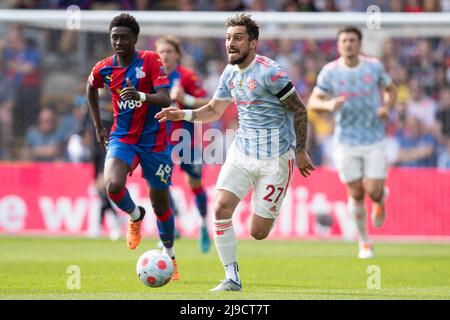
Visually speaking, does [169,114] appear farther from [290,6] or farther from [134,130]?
[290,6]

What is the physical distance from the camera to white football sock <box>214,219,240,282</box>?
30.2 feet

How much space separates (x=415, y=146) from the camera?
1862cm

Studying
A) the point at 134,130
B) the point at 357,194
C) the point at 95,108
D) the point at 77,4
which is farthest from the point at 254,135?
the point at 77,4

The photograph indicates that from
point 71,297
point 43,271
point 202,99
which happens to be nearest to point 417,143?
point 202,99

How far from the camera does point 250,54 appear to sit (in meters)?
9.55

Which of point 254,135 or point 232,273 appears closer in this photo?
point 232,273

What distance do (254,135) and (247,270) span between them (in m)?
2.68

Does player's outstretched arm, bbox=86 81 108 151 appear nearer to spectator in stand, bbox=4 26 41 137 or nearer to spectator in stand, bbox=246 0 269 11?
spectator in stand, bbox=4 26 41 137

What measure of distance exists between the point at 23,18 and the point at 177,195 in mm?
4297

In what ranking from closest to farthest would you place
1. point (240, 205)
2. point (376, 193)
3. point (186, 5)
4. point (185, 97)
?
point (185, 97) → point (376, 193) → point (240, 205) → point (186, 5)

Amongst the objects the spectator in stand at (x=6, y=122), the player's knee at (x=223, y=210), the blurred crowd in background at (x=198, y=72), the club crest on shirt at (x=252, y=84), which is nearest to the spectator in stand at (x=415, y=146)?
the blurred crowd in background at (x=198, y=72)

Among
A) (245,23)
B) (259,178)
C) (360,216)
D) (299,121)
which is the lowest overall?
(360,216)

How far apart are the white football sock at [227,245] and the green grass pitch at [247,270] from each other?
0.24m

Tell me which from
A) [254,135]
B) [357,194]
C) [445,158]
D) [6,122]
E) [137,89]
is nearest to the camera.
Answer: [254,135]
